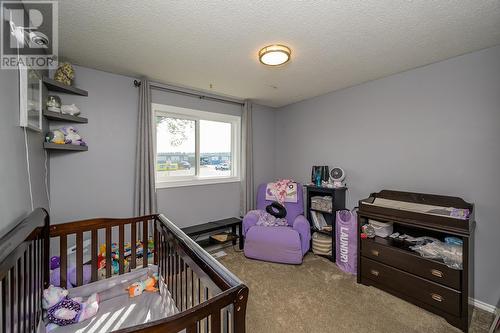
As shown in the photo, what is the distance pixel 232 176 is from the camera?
141 inches

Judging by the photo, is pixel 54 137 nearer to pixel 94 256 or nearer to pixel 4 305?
pixel 94 256

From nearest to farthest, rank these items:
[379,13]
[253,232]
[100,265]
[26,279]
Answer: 1. [26,279]
2. [379,13]
3. [100,265]
4. [253,232]

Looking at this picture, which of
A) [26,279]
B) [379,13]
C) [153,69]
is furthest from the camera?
[153,69]

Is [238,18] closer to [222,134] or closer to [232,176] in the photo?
[222,134]

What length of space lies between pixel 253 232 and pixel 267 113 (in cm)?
224

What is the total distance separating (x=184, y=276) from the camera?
1425 millimetres

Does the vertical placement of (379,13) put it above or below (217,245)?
above

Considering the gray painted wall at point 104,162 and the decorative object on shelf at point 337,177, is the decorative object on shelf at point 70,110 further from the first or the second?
the decorative object on shelf at point 337,177

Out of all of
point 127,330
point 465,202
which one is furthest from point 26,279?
point 465,202

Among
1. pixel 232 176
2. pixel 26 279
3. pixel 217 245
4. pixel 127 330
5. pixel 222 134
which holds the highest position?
pixel 222 134

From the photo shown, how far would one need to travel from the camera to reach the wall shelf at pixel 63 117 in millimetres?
1879

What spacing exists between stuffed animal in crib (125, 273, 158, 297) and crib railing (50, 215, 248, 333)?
0.24 ft

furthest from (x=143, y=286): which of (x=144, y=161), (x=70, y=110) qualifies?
(x=70, y=110)

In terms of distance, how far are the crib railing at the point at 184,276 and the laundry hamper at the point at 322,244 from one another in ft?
6.14
